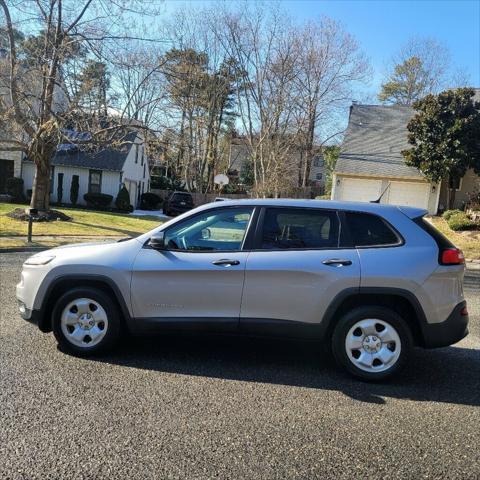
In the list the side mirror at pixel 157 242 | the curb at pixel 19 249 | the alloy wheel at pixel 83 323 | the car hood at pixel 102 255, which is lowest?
the curb at pixel 19 249

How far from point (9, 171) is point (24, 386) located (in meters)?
33.8

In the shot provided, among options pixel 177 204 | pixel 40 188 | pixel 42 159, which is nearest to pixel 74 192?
pixel 177 204

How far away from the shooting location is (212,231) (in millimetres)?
5133

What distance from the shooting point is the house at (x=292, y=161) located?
4394 centimetres

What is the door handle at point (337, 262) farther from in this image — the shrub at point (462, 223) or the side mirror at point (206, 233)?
the shrub at point (462, 223)

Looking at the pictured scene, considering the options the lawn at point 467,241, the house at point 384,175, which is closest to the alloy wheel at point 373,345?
the lawn at point 467,241

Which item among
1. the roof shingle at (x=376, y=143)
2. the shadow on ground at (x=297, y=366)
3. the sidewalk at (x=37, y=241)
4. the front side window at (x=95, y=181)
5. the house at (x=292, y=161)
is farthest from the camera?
the house at (x=292, y=161)

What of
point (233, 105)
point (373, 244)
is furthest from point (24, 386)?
point (233, 105)

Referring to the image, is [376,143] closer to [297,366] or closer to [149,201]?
[149,201]

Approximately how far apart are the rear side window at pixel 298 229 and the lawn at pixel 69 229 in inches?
427

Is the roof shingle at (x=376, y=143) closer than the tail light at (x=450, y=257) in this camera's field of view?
No

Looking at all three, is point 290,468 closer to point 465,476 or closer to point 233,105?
point 465,476

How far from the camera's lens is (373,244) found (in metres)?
4.86

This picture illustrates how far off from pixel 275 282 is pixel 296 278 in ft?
0.65
